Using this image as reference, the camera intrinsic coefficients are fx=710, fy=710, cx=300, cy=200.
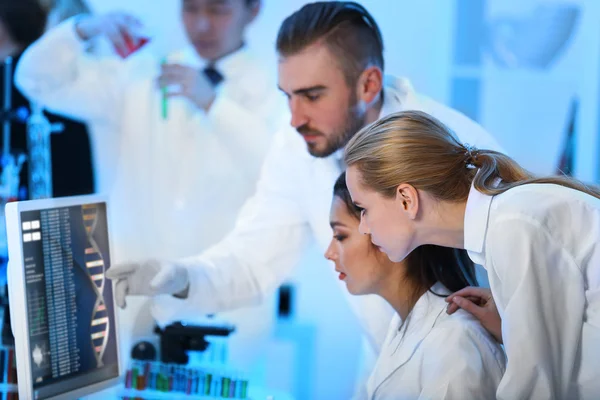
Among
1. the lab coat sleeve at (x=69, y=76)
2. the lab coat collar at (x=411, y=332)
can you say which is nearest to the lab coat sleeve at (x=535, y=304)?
the lab coat collar at (x=411, y=332)

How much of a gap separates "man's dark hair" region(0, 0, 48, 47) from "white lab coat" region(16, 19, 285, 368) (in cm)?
7

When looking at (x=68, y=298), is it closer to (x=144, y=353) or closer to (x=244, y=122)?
(x=144, y=353)

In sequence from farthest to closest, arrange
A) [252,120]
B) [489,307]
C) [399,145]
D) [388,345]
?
[252,120] < [388,345] < [489,307] < [399,145]

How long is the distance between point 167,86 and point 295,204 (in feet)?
2.68

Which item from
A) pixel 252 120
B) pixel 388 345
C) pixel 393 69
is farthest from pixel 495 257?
pixel 252 120

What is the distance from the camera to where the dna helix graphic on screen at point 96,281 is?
5.49 ft

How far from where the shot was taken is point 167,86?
2754 millimetres

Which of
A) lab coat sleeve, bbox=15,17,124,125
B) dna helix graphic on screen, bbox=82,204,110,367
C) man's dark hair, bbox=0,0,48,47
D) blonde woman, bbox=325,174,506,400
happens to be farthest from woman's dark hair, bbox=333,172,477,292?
man's dark hair, bbox=0,0,48,47

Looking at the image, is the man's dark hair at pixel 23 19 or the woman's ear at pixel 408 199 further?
the man's dark hair at pixel 23 19

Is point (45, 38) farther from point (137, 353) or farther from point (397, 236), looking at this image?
point (397, 236)

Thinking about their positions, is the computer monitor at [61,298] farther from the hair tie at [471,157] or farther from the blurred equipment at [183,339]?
the hair tie at [471,157]

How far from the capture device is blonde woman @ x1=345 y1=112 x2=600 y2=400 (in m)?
1.34

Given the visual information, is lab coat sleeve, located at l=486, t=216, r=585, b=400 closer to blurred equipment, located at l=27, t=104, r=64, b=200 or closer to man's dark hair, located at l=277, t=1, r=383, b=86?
man's dark hair, located at l=277, t=1, r=383, b=86

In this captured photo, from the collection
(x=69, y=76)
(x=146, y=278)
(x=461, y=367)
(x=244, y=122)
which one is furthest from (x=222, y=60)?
(x=461, y=367)
